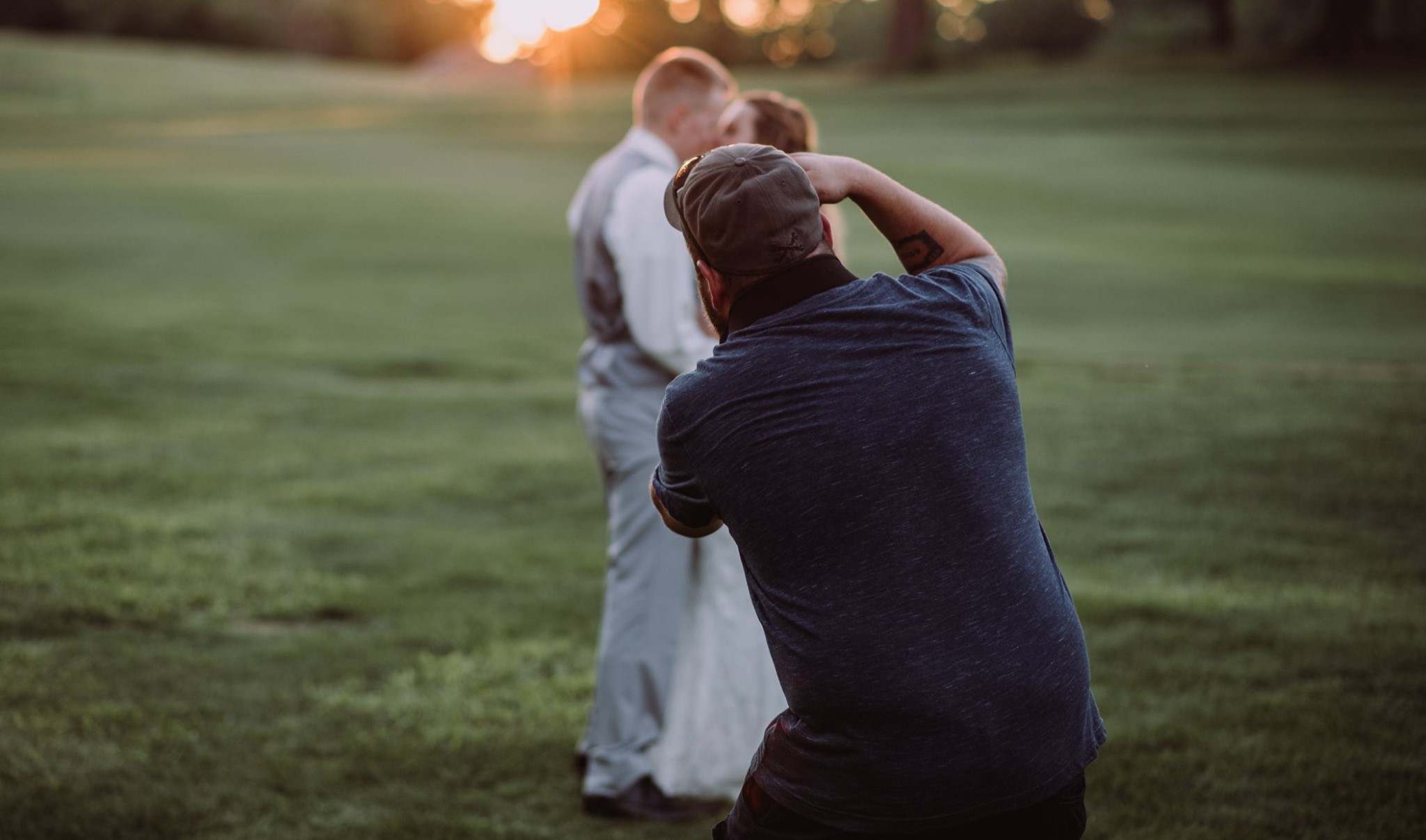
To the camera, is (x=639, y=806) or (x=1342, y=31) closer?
(x=639, y=806)

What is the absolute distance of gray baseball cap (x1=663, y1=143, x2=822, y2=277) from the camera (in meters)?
2.17

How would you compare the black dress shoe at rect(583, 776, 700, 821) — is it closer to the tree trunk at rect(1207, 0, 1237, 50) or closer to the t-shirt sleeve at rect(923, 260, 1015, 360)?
the t-shirt sleeve at rect(923, 260, 1015, 360)

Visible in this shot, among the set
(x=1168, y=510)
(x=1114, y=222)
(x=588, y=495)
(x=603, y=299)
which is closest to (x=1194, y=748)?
(x=603, y=299)

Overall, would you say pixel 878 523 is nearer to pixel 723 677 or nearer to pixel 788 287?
pixel 788 287

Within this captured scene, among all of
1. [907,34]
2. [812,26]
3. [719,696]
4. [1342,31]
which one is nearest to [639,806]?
[719,696]

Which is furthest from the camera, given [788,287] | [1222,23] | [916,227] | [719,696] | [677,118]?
[1222,23]

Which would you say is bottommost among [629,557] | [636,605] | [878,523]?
[636,605]

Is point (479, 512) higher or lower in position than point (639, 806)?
lower

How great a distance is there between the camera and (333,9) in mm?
83375

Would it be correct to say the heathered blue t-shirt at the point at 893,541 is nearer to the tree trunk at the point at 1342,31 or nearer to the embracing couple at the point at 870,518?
the embracing couple at the point at 870,518

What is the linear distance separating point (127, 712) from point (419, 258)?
15.4 m

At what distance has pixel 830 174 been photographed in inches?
93.7

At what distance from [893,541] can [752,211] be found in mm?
589

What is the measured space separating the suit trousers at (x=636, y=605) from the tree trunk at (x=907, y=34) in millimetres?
53526
